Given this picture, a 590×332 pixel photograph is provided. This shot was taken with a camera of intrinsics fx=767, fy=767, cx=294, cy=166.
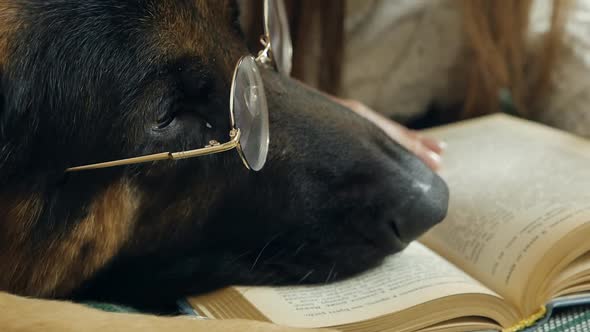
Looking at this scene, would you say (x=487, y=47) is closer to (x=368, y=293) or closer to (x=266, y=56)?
(x=266, y=56)

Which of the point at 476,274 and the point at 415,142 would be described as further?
the point at 415,142

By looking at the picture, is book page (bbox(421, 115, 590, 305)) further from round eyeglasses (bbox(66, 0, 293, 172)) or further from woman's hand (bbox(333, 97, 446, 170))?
round eyeglasses (bbox(66, 0, 293, 172))

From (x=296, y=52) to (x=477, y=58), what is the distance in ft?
1.38

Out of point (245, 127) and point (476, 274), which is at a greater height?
point (245, 127)

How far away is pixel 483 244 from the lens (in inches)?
43.4

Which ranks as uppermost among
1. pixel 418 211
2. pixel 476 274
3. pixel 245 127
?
pixel 245 127

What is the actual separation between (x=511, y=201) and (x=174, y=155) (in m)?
0.54

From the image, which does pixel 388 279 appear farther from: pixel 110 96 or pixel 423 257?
pixel 110 96

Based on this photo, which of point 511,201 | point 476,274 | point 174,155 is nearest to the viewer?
point 174,155

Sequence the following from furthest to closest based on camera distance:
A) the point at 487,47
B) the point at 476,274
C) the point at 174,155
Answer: the point at 487,47 < the point at 476,274 < the point at 174,155

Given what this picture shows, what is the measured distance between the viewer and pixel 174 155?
0.93m

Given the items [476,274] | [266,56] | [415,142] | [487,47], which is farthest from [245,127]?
[487,47]

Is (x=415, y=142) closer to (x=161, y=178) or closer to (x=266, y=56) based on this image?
(x=266, y=56)

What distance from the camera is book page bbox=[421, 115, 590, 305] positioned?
3.38 ft
